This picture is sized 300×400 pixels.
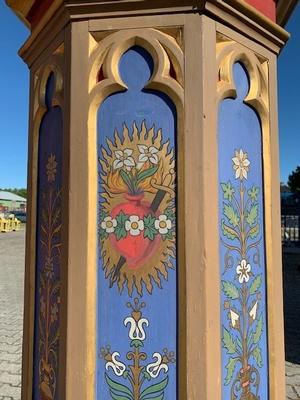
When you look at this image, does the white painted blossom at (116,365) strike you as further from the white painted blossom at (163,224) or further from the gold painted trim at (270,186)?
the gold painted trim at (270,186)

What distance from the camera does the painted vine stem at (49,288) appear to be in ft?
5.97

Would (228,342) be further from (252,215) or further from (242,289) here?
(252,215)

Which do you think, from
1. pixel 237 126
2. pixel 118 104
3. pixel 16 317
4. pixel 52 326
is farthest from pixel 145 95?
pixel 16 317

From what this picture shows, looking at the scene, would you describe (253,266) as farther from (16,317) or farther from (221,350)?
(16,317)

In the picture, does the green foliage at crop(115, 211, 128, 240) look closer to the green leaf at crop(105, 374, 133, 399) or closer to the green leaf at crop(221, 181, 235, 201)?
the green leaf at crop(221, 181, 235, 201)

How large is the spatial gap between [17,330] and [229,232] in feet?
15.3

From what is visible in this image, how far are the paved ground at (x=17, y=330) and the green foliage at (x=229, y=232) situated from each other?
7.90ft

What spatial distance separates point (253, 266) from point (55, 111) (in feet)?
4.14

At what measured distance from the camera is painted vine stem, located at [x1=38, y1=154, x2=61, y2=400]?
182 centimetres

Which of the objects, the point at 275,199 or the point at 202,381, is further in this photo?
the point at 275,199

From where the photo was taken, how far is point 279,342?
6.42ft

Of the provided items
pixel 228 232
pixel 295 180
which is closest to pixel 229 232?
pixel 228 232

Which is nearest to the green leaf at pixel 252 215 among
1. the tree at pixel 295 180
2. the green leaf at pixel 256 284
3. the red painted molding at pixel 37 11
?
the green leaf at pixel 256 284

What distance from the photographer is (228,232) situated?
70.7 inches
